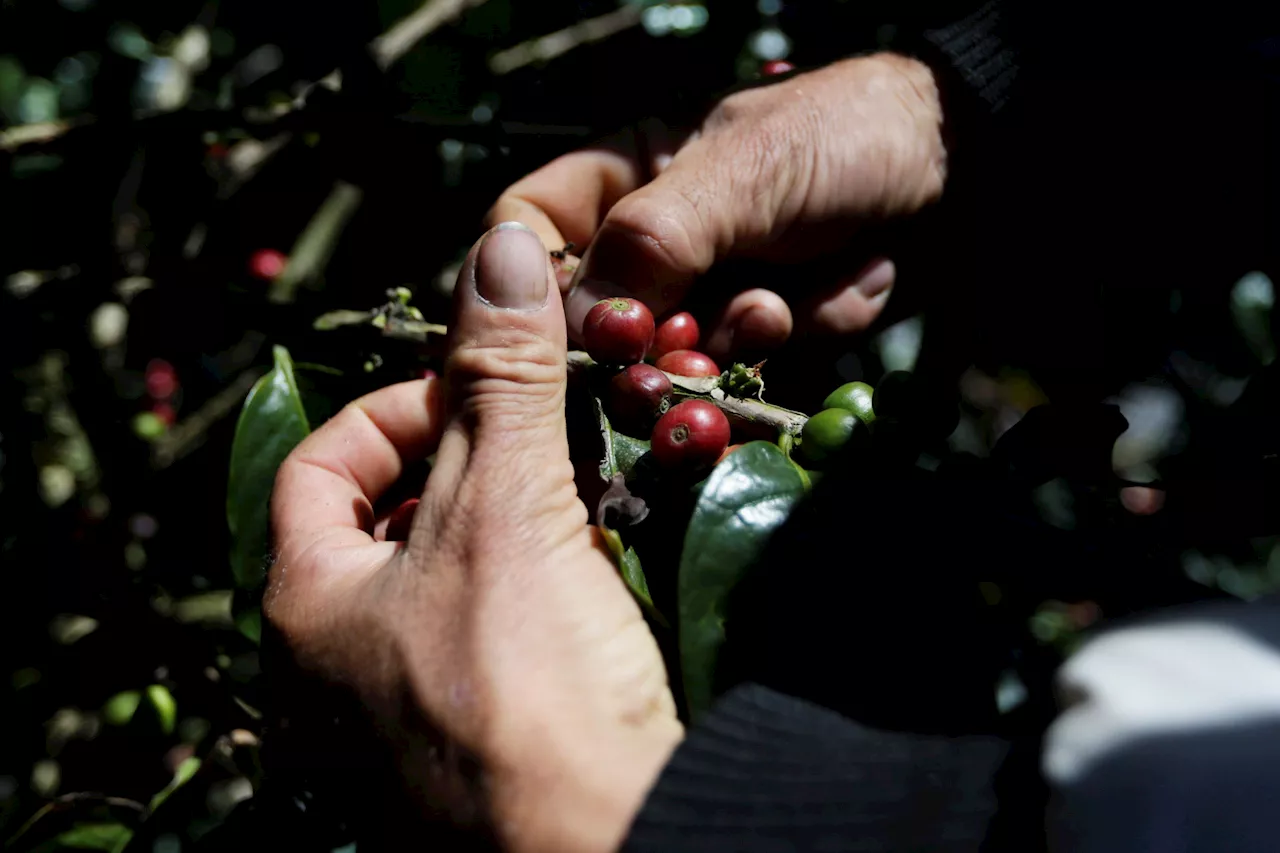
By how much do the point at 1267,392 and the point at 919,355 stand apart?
98 centimetres

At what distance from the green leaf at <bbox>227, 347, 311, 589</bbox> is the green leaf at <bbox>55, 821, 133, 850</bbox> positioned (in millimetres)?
881

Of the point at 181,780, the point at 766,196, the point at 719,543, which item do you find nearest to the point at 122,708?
the point at 181,780

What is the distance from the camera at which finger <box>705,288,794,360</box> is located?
181cm

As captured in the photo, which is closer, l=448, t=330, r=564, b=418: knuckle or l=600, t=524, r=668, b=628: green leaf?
l=600, t=524, r=668, b=628: green leaf

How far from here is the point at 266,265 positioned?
2670 millimetres

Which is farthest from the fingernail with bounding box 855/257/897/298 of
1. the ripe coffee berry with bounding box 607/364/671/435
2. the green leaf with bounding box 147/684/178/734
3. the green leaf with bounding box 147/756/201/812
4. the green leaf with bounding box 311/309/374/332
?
the green leaf with bounding box 147/684/178/734

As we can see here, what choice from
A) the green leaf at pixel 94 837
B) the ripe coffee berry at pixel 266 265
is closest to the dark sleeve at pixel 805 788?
the green leaf at pixel 94 837

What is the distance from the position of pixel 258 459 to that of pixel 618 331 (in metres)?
0.88

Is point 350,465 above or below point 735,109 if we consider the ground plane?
below

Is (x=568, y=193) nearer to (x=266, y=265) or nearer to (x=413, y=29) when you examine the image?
(x=413, y=29)

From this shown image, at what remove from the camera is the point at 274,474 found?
1.75 meters

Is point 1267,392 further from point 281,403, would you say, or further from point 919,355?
point 281,403

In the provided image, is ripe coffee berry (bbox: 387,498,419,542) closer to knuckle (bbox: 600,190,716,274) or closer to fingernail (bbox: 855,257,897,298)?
knuckle (bbox: 600,190,716,274)

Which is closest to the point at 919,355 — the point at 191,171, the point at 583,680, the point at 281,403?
the point at 583,680
